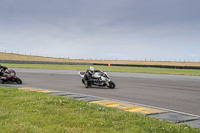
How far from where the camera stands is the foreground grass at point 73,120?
5.27 meters

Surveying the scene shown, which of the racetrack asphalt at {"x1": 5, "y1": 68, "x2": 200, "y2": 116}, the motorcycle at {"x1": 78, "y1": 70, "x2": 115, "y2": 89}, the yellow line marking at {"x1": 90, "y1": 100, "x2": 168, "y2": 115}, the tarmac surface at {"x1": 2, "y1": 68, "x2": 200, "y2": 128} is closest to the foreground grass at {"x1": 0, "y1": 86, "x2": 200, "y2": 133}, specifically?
the yellow line marking at {"x1": 90, "y1": 100, "x2": 168, "y2": 115}

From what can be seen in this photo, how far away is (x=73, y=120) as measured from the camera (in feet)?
19.6

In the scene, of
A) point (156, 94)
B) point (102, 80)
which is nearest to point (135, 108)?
point (156, 94)

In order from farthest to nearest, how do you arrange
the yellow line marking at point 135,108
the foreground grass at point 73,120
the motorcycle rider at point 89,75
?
the motorcycle rider at point 89,75, the yellow line marking at point 135,108, the foreground grass at point 73,120

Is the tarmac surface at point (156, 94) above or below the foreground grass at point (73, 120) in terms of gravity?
below

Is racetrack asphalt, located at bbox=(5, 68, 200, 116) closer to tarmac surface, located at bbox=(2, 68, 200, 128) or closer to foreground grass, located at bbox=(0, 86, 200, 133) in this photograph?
tarmac surface, located at bbox=(2, 68, 200, 128)

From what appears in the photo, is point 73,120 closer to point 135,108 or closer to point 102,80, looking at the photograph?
point 135,108

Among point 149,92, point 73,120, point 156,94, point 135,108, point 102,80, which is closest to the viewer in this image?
point 73,120

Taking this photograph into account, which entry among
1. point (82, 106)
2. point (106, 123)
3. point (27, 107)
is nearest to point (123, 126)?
point (106, 123)

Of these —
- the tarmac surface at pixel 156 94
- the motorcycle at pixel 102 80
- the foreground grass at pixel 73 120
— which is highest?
the motorcycle at pixel 102 80

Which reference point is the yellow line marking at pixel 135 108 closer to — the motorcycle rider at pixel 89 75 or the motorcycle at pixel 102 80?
the motorcycle at pixel 102 80

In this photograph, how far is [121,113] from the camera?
6770 mm

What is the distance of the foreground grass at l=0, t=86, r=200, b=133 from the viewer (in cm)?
527

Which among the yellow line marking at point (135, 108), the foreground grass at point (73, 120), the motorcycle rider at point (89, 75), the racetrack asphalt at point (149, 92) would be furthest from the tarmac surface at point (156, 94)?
the foreground grass at point (73, 120)
